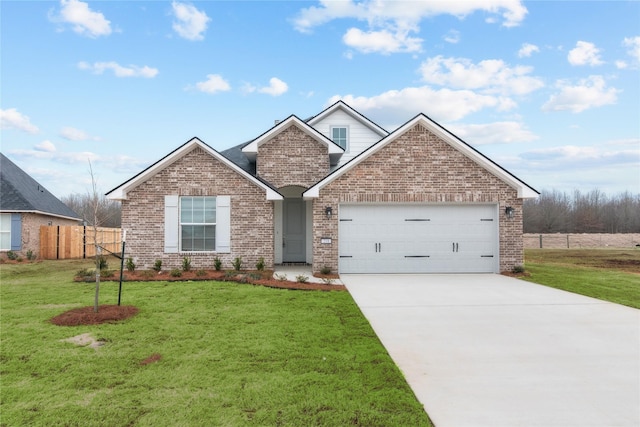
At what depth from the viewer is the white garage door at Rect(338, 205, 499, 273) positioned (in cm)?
1329

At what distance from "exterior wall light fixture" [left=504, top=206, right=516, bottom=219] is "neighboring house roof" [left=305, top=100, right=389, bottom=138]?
673 centimetres

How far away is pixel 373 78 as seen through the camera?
732 inches

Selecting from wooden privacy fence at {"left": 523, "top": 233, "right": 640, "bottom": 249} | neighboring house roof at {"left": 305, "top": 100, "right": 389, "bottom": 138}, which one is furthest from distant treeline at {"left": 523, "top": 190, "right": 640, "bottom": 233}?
neighboring house roof at {"left": 305, "top": 100, "right": 389, "bottom": 138}

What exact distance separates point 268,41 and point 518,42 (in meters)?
10.2

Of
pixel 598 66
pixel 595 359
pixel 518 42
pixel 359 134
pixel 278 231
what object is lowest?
pixel 595 359

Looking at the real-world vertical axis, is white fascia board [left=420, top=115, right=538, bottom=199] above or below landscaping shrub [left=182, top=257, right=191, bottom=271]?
above

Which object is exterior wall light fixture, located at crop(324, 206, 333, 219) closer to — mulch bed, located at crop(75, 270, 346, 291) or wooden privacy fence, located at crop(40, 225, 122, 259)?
mulch bed, located at crop(75, 270, 346, 291)

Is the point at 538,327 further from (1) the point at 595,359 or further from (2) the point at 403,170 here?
(2) the point at 403,170

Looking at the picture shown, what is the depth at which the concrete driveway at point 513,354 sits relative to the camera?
3.72m

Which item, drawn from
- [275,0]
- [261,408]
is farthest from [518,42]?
[261,408]

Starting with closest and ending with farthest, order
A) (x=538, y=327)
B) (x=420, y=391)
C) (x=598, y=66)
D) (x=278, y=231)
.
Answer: (x=420, y=391) → (x=538, y=327) → (x=598, y=66) → (x=278, y=231)

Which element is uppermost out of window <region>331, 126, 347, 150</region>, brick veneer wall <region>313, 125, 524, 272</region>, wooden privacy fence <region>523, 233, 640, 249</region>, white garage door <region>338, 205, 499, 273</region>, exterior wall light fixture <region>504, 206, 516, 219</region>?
window <region>331, 126, 347, 150</region>

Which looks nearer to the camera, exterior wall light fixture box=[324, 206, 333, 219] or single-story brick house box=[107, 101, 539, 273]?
exterior wall light fixture box=[324, 206, 333, 219]

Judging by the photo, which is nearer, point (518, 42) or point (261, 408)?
point (261, 408)
